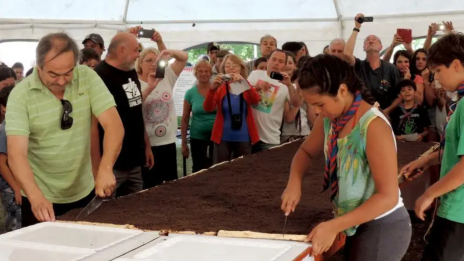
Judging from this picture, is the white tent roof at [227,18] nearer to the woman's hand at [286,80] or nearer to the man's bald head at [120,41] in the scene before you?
the woman's hand at [286,80]

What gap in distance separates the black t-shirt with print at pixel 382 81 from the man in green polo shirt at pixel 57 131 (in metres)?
3.39

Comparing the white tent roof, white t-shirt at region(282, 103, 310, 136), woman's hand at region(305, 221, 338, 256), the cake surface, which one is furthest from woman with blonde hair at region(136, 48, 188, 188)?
the white tent roof

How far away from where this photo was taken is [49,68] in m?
2.16

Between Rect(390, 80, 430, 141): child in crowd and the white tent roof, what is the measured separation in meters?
2.20

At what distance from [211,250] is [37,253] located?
51 cm

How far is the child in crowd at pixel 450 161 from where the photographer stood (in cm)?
206

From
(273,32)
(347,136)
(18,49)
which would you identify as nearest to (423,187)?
(347,136)

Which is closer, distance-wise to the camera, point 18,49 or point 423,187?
point 423,187

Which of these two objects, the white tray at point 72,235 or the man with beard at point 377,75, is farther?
the man with beard at point 377,75

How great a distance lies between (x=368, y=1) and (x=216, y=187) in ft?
17.5

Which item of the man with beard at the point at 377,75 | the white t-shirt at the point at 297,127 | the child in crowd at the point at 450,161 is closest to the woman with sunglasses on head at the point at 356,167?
the child in crowd at the point at 450,161

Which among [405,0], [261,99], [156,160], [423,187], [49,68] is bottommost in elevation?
[423,187]

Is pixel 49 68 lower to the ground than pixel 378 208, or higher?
higher

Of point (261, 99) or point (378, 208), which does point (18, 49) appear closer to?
point (261, 99)
